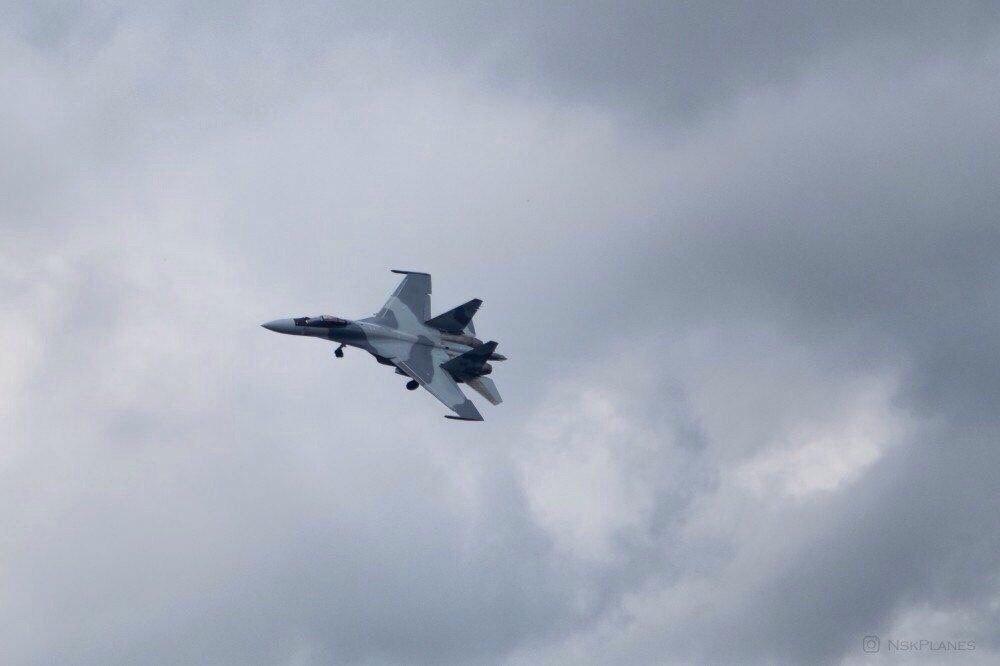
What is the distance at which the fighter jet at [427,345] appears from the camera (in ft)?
489

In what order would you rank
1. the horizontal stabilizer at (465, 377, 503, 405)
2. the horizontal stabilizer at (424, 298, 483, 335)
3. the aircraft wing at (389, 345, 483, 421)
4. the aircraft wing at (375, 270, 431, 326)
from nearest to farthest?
the aircraft wing at (389, 345, 483, 421) → the horizontal stabilizer at (465, 377, 503, 405) → the horizontal stabilizer at (424, 298, 483, 335) → the aircraft wing at (375, 270, 431, 326)

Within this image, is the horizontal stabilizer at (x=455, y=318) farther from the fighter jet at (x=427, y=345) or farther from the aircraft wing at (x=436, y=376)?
the aircraft wing at (x=436, y=376)

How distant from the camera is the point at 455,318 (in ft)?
508

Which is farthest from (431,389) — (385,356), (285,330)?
Answer: (285,330)

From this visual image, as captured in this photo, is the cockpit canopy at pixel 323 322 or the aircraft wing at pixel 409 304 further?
the aircraft wing at pixel 409 304

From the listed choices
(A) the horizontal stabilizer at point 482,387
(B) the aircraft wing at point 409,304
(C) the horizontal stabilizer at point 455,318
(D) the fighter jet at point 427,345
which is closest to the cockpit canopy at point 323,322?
(D) the fighter jet at point 427,345

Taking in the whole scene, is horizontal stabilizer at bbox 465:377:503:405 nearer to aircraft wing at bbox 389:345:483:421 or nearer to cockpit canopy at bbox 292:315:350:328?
aircraft wing at bbox 389:345:483:421

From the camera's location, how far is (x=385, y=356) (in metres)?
151

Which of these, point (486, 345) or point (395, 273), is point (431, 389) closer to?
point (486, 345)

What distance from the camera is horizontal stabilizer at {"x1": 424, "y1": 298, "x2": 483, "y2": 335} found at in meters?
154

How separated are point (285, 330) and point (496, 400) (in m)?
26.4

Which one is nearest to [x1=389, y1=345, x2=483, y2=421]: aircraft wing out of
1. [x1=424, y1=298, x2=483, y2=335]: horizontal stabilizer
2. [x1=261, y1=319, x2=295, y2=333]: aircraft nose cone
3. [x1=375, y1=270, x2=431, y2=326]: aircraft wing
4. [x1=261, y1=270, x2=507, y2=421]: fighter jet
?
[x1=261, y1=270, x2=507, y2=421]: fighter jet

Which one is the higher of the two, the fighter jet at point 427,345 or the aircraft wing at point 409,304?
the aircraft wing at point 409,304

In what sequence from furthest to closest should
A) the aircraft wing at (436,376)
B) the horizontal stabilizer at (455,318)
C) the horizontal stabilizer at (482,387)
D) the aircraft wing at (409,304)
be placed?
the aircraft wing at (409,304), the horizontal stabilizer at (455,318), the horizontal stabilizer at (482,387), the aircraft wing at (436,376)
